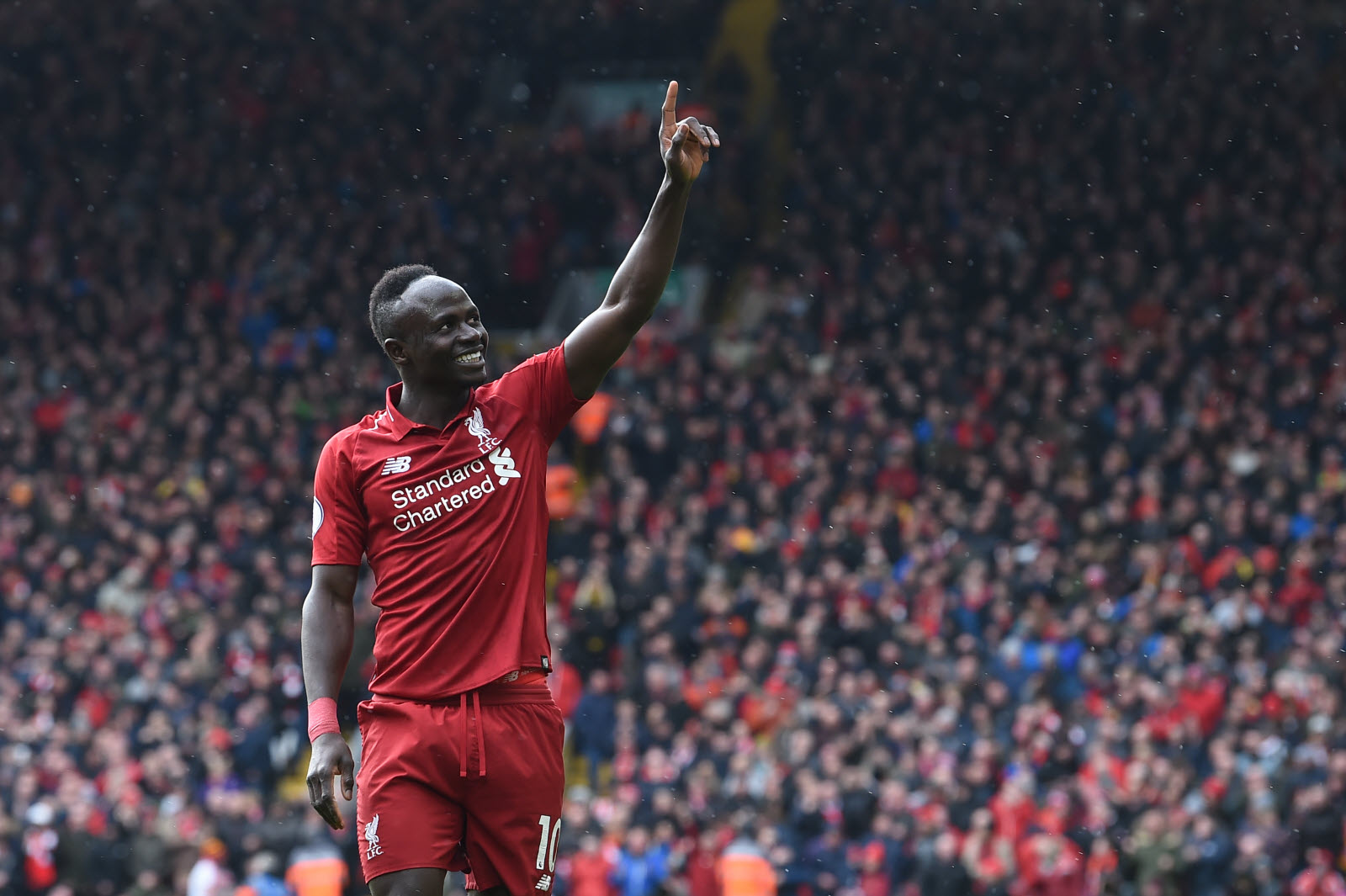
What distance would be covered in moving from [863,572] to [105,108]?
1398 cm

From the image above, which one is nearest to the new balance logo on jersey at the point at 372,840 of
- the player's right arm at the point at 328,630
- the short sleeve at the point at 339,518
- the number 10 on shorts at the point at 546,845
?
the player's right arm at the point at 328,630

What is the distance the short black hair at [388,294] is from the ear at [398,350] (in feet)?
0.07

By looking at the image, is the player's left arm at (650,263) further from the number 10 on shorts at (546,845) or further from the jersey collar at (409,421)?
the number 10 on shorts at (546,845)

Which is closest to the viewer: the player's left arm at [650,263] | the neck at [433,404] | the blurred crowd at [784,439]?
the player's left arm at [650,263]

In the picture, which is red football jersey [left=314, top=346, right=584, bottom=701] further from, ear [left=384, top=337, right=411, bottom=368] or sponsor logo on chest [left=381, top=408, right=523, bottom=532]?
ear [left=384, top=337, right=411, bottom=368]

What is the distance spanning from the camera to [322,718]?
190 inches

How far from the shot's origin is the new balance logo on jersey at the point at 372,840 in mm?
4742

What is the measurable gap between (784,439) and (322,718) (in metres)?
15.3

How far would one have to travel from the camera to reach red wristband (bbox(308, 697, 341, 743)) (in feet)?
15.6

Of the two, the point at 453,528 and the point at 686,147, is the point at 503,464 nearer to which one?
the point at 453,528

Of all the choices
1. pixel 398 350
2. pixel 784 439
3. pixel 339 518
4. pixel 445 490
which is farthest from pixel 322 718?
pixel 784 439

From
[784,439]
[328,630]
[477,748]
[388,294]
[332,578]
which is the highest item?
[784,439]

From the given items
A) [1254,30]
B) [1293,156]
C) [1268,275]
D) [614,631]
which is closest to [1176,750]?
[614,631]

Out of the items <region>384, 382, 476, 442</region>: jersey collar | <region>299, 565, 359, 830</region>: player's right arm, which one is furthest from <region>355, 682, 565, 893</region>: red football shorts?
<region>384, 382, 476, 442</region>: jersey collar
